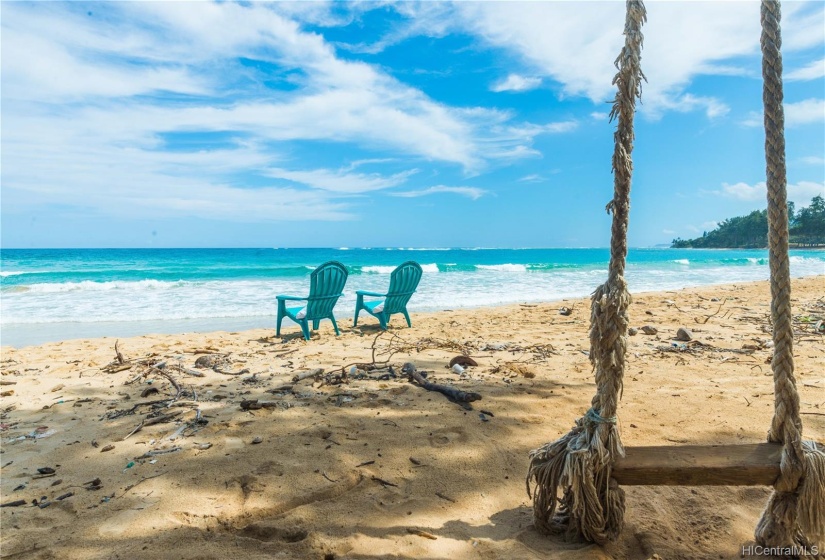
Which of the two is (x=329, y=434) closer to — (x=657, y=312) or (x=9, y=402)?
(x=9, y=402)

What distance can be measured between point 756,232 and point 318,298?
68699 mm

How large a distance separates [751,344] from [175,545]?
4.96 m

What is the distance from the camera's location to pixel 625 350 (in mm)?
1487

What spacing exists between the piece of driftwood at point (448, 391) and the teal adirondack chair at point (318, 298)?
279 cm

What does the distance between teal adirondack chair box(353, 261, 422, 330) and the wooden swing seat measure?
528 centimetres

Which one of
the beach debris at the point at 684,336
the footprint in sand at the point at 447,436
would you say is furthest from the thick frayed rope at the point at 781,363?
the beach debris at the point at 684,336

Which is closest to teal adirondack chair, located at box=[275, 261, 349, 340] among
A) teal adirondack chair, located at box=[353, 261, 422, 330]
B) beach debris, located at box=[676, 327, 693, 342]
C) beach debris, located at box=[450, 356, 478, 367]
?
teal adirondack chair, located at box=[353, 261, 422, 330]

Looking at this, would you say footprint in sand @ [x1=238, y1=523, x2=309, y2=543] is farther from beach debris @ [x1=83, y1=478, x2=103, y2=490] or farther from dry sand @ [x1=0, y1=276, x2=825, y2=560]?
beach debris @ [x1=83, y1=478, x2=103, y2=490]

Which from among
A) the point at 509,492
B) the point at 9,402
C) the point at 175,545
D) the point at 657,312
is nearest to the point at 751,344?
the point at 657,312

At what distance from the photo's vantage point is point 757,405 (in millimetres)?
2807

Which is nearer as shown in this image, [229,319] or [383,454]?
[383,454]

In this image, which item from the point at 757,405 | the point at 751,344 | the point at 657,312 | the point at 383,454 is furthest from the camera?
the point at 657,312

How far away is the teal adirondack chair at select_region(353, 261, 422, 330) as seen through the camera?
6.77 m

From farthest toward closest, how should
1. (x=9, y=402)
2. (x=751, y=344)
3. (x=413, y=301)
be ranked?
(x=413, y=301) < (x=751, y=344) < (x=9, y=402)
